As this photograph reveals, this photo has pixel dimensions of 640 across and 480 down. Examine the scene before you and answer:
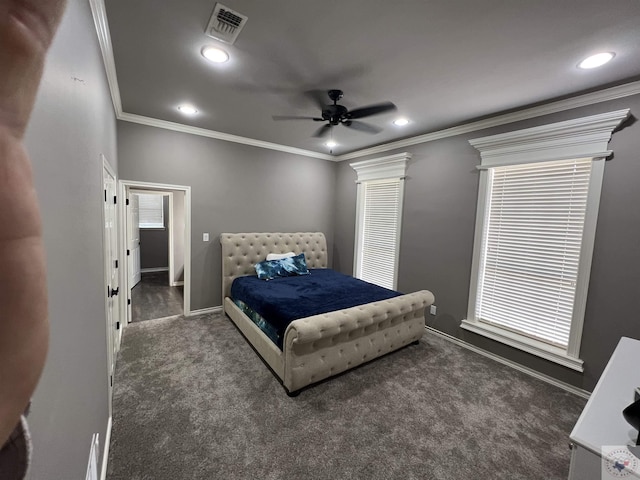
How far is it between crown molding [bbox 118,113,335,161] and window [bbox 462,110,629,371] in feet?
8.85

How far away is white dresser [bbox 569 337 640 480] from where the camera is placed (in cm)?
93

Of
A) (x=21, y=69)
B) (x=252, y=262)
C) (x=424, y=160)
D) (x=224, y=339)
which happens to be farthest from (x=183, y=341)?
(x=424, y=160)

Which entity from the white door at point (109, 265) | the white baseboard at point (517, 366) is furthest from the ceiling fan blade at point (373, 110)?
the white baseboard at point (517, 366)

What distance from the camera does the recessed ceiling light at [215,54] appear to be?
76.9 inches

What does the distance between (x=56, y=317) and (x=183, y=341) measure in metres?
2.71

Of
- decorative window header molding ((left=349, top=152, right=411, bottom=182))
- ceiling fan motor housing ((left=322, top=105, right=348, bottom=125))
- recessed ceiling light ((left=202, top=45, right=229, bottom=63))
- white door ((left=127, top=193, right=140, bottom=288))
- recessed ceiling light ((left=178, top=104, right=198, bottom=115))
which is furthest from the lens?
white door ((left=127, top=193, right=140, bottom=288))

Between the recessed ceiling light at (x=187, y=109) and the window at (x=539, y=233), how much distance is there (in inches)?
127

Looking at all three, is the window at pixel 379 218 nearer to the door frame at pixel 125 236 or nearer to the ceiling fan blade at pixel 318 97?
the ceiling fan blade at pixel 318 97

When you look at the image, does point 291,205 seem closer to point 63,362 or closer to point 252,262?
point 252,262

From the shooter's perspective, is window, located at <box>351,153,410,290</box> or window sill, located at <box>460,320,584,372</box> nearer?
window sill, located at <box>460,320,584,372</box>

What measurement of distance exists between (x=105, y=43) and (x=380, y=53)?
6.34 feet

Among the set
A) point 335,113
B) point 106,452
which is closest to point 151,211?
point 335,113

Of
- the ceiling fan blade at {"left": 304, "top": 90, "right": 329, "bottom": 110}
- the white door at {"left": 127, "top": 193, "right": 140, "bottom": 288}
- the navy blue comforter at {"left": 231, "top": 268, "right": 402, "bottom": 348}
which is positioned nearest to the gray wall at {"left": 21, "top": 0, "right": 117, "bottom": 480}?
the navy blue comforter at {"left": 231, "top": 268, "right": 402, "bottom": 348}

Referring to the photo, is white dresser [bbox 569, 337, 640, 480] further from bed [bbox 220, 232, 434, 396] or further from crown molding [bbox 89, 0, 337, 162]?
crown molding [bbox 89, 0, 337, 162]
